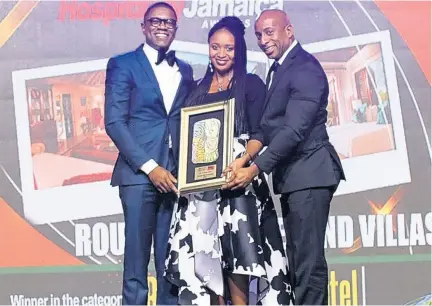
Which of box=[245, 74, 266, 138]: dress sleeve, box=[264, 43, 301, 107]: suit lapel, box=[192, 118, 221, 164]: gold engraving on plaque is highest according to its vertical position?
box=[264, 43, 301, 107]: suit lapel

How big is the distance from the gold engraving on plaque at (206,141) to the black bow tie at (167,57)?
416mm

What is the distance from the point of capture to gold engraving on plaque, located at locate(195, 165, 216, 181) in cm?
340

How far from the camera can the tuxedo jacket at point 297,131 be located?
3381mm

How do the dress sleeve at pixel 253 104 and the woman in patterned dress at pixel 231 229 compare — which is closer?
the woman in patterned dress at pixel 231 229

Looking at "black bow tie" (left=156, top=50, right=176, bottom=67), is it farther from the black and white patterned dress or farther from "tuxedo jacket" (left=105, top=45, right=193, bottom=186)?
the black and white patterned dress

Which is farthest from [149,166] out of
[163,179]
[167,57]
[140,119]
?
[167,57]

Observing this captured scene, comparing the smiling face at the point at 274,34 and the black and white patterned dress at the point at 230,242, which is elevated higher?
the smiling face at the point at 274,34

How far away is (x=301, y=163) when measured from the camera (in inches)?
135

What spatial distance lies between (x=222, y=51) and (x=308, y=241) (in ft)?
3.27

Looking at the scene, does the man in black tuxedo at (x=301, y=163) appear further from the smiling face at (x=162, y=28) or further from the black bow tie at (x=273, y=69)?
the smiling face at (x=162, y=28)

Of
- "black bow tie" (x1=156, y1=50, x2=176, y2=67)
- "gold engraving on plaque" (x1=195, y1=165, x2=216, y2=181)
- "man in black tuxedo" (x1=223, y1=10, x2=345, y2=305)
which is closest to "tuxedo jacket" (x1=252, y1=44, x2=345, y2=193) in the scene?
"man in black tuxedo" (x1=223, y1=10, x2=345, y2=305)

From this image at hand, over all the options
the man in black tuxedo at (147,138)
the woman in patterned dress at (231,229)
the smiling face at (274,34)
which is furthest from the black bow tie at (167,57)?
the smiling face at (274,34)

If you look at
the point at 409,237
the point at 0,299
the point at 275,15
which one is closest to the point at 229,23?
the point at 275,15

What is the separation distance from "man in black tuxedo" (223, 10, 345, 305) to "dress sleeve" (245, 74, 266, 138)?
43mm
